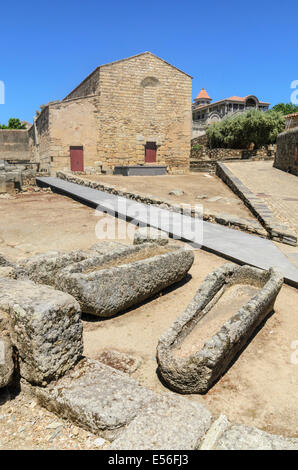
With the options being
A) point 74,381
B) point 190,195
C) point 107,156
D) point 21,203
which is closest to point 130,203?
point 190,195

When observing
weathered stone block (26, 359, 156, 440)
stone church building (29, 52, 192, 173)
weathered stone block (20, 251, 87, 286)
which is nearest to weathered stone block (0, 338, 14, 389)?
weathered stone block (26, 359, 156, 440)

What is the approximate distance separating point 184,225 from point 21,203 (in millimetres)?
7552

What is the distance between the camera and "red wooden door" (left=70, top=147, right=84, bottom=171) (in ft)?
74.1

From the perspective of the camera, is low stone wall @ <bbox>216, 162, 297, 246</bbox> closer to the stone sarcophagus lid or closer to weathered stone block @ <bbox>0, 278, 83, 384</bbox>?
the stone sarcophagus lid

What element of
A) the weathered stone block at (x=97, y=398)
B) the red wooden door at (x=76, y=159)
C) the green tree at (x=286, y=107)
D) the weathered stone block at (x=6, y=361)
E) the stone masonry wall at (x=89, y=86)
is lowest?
the weathered stone block at (x=97, y=398)

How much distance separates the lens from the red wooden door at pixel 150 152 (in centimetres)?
2509

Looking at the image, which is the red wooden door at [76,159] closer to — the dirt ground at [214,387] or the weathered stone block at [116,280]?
the dirt ground at [214,387]

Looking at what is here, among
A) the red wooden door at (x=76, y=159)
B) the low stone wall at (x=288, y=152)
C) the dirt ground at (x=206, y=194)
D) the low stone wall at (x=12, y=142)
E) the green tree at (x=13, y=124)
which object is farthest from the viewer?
the green tree at (x=13, y=124)

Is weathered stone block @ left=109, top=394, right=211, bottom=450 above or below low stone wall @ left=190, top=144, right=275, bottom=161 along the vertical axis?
below

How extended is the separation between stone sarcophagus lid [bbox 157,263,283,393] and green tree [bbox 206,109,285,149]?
27.9m

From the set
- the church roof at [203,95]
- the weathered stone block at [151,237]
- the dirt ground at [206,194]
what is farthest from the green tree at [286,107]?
the weathered stone block at [151,237]

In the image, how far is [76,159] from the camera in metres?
22.8

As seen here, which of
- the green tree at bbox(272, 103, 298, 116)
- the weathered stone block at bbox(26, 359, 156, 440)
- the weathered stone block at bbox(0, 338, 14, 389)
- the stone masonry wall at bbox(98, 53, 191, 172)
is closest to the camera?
the weathered stone block at bbox(26, 359, 156, 440)

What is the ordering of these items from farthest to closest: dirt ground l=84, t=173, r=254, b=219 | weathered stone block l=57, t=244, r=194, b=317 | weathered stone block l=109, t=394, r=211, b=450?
dirt ground l=84, t=173, r=254, b=219 < weathered stone block l=57, t=244, r=194, b=317 < weathered stone block l=109, t=394, r=211, b=450
